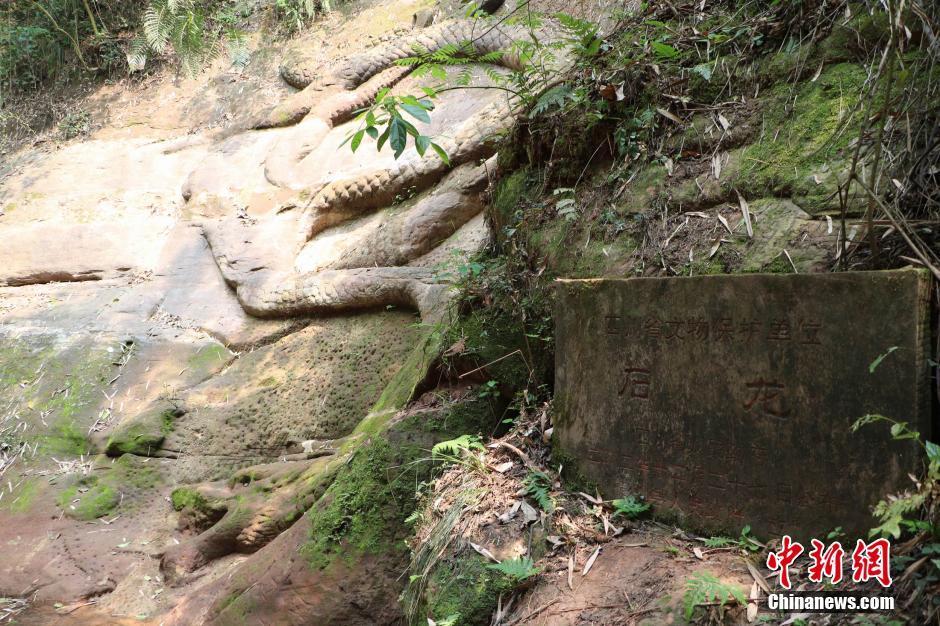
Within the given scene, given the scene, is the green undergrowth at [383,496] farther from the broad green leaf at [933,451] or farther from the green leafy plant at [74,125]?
the green leafy plant at [74,125]

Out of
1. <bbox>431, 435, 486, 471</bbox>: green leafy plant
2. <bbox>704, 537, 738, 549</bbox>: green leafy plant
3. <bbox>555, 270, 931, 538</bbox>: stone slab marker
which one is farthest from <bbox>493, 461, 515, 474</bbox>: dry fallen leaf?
<bbox>704, 537, 738, 549</bbox>: green leafy plant

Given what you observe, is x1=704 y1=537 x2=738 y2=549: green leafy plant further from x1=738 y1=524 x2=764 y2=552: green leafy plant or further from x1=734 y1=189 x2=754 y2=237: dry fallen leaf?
x1=734 y1=189 x2=754 y2=237: dry fallen leaf

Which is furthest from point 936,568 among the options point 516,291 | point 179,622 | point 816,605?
point 179,622

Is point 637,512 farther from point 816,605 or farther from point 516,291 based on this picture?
point 516,291

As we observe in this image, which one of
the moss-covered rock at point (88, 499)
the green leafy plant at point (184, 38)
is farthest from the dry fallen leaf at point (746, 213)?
the green leafy plant at point (184, 38)

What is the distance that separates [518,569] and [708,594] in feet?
2.19

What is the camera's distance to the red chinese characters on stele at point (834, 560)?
1.84 m

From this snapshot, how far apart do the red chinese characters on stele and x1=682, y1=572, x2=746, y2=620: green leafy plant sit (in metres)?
0.17

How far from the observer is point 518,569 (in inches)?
92.7

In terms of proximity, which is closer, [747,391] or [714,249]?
[747,391]

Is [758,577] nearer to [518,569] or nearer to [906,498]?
[906,498]

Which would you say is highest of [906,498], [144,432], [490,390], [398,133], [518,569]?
[398,133]

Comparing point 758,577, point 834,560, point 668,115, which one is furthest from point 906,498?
point 668,115

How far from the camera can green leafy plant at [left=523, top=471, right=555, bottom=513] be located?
261 centimetres
